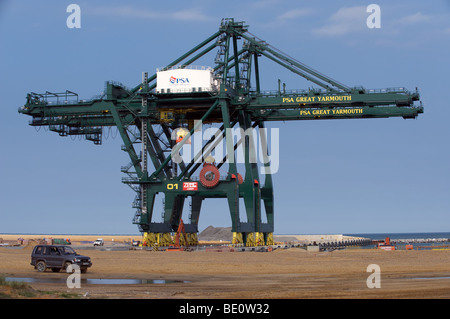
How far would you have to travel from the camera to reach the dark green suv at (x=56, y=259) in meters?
37.6

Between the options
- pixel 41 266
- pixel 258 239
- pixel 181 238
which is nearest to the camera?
pixel 41 266

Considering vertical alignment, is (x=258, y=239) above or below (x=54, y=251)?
below

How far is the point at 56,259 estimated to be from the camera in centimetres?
3803

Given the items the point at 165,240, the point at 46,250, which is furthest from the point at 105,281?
the point at 165,240

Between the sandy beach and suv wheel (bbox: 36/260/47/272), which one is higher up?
suv wheel (bbox: 36/260/47/272)

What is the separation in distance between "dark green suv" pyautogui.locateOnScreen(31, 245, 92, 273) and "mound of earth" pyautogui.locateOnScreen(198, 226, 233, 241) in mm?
127077

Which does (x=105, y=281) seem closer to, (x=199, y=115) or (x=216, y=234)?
(x=199, y=115)

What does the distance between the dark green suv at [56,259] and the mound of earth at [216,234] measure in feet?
417

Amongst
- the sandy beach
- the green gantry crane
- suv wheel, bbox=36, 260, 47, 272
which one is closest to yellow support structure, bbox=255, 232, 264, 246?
the green gantry crane

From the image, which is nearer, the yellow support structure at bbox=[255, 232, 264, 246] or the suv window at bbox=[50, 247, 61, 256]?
the suv window at bbox=[50, 247, 61, 256]

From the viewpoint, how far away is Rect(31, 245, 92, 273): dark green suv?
37594 millimetres

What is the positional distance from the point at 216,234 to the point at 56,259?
138 m

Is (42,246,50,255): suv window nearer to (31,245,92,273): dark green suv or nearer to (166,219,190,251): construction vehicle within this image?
(31,245,92,273): dark green suv
